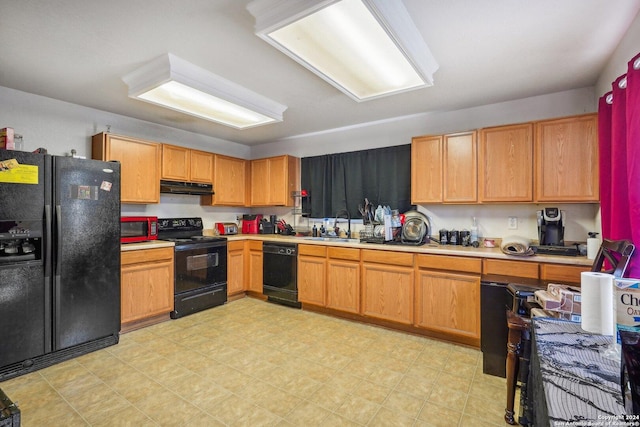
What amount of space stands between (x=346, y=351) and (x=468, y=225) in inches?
77.6

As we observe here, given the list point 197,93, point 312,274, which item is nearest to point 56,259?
point 197,93

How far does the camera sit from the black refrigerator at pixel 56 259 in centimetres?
235

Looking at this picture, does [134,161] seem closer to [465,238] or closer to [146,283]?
[146,283]

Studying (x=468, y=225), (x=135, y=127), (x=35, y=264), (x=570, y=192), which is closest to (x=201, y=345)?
(x=35, y=264)

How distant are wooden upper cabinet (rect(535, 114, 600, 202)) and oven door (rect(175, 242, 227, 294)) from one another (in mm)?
3700

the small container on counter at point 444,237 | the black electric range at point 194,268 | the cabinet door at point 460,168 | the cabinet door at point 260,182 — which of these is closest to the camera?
the cabinet door at point 460,168

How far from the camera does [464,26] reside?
1929 mm

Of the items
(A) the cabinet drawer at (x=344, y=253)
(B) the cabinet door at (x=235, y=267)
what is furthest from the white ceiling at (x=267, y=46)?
(B) the cabinet door at (x=235, y=267)

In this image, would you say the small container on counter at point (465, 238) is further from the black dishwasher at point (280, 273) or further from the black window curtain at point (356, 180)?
the black dishwasher at point (280, 273)

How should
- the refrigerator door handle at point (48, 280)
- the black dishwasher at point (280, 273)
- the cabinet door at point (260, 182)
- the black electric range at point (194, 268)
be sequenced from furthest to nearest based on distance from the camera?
the cabinet door at point (260, 182)
the black dishwasher at point (280, 273)
the black electric range at point (194, 268)
the refrigerator door handle at point (48, 280)

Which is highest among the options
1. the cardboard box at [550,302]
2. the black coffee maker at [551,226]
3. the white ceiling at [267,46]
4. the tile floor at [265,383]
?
the white ceiling at [267,46]

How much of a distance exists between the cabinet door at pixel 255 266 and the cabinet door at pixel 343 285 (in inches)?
45.4

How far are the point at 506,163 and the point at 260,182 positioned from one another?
339 cm

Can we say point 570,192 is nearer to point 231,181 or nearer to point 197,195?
point 231,181
